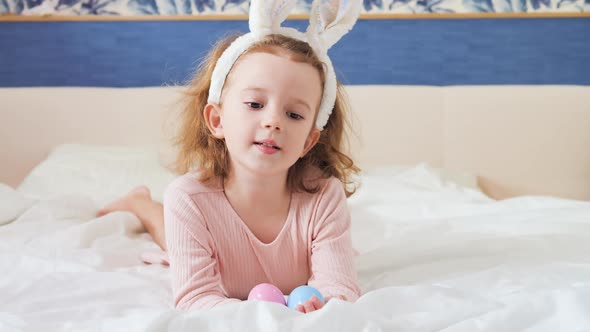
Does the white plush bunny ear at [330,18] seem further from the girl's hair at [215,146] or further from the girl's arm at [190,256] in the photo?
the girl's arm at [190,256]

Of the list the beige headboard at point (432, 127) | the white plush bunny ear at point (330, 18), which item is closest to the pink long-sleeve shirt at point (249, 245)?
the white plush bunny ear at point (330, 18)

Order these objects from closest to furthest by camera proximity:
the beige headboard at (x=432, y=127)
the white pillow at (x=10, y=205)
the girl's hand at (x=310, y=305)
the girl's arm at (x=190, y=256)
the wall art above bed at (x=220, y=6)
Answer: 1. the girl's hand at (x=310, y=305)
2. the girl's arm at (x=190, y=256)
3. the white pillow at (x=10, y=205)
4. the beige headboard at (x=432, y=127)
5. the wall art above bed at (x=220, y=6)

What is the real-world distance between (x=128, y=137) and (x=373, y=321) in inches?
77.3

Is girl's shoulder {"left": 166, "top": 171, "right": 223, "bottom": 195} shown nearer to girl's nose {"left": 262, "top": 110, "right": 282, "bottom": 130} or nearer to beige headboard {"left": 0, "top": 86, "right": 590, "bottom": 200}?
girl's nose {"left": 262, "top": 110, "right": 282, "bottom": 130}

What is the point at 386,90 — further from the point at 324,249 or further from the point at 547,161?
the point at 324,249

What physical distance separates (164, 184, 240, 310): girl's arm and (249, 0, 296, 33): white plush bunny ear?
1.10 feet

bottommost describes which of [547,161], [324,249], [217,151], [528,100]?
[547,161]

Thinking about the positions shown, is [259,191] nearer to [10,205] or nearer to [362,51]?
[10,205]

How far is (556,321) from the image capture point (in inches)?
35.7

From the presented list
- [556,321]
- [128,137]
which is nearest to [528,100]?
[128,137]

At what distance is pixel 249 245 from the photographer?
123cm

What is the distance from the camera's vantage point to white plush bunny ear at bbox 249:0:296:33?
3.92ft

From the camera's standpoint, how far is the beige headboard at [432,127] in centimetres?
265

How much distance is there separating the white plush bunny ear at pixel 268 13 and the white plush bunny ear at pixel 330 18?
0.06 m
